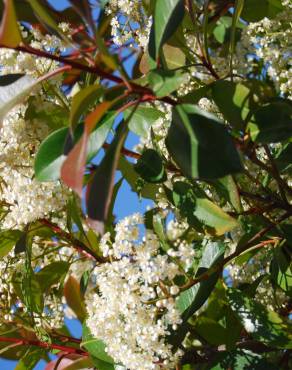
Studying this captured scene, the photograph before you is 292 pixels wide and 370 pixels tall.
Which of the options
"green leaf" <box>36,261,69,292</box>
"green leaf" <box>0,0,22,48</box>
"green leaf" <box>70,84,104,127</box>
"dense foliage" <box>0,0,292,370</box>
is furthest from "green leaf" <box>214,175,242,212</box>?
"green leaf" <box>36,261,69,292</box>

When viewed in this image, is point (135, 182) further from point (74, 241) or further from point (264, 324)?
point (264, 324)

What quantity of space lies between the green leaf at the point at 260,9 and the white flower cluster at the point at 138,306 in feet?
2.50

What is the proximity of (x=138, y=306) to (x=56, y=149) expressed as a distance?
0.29m

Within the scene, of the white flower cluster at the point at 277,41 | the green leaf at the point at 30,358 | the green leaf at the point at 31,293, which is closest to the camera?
the green leaf at the point at 31,293

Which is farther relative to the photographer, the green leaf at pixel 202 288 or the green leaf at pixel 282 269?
the green leaf at pixel 282 269

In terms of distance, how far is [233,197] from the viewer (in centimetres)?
125

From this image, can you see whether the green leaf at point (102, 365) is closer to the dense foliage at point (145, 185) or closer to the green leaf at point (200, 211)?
the dense foliage at point (145, 185)

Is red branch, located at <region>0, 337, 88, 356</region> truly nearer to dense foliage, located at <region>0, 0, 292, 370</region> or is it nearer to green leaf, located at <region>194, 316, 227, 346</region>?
dense foliage, located at <region>0, 0, 292, 370</region>

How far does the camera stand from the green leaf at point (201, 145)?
3.08 feet

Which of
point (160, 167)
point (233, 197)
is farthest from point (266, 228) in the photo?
point (160, 167)

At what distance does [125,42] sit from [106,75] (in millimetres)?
503

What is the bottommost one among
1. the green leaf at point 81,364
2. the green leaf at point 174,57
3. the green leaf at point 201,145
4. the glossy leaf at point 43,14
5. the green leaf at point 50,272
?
the green leaf at point 81,364

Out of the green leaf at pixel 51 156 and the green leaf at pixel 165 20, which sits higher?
the green leaf at pixel 165 20

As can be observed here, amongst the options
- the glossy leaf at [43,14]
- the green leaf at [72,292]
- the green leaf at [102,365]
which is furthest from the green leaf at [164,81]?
the green leaf at [72,292]
